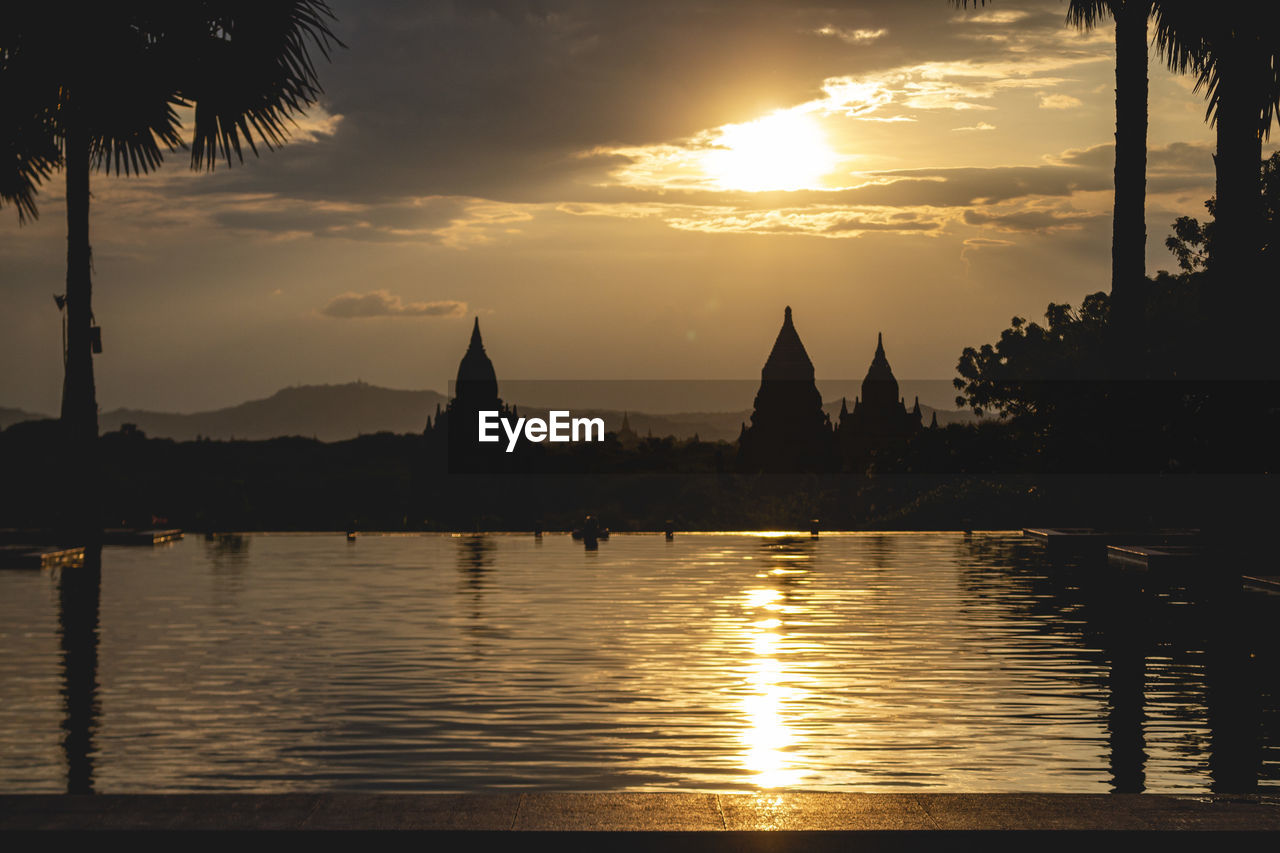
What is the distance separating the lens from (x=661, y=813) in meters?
6.89

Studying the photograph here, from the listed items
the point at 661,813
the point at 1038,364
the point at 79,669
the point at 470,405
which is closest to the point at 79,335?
the point at 79,669

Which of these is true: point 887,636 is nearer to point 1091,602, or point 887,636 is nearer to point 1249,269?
point 1091,602

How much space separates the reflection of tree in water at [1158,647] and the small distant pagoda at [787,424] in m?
74.0

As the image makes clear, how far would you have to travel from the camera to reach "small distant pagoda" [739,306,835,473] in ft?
341

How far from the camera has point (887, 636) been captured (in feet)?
56.5

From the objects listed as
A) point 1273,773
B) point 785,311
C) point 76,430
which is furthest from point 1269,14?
point 785,311

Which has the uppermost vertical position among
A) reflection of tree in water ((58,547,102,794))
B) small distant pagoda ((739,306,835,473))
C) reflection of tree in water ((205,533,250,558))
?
small distant pagoda ((739,306,835,473))

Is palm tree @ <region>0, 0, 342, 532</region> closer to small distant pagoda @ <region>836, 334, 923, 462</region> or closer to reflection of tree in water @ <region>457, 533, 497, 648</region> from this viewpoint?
reflection of tree in water @ <region>457, 533, 497, 648</region>

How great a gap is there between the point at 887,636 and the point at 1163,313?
27.9 meters

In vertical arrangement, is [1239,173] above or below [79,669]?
above

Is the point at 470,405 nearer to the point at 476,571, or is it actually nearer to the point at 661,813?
the point at 476,571

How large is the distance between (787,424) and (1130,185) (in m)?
77.2

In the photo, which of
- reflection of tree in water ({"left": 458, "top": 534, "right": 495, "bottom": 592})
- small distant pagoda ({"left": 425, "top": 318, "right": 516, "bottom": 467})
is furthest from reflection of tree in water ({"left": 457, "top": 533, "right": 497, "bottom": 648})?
small distant pagoda ({"left": 425, "top": 318, "right": 516, "bottom": 467})

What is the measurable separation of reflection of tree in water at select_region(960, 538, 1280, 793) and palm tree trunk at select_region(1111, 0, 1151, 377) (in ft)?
15.4
